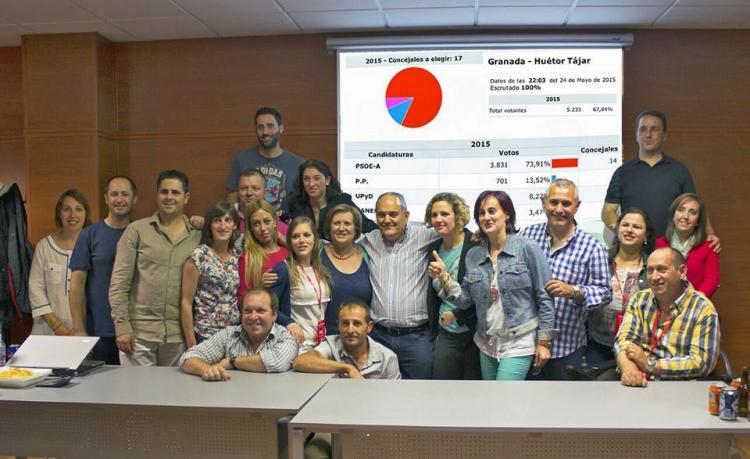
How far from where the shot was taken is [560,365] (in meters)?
3.27

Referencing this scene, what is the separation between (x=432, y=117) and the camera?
5082mm

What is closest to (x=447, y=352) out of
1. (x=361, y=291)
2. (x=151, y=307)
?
(x=361, y=291)

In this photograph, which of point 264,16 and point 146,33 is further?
point 146,33

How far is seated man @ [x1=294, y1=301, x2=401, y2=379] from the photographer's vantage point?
2889 millimetres

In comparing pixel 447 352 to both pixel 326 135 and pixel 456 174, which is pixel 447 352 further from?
pixel 326 135

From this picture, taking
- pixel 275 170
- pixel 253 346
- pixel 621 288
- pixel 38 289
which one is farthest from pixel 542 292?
pixel 38 289

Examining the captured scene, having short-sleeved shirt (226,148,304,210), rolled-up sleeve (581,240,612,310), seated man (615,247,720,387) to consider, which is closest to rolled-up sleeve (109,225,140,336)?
short-sleeved shirt (226,148,304,210)

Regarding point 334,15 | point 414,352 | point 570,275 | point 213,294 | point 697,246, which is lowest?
point 414,352

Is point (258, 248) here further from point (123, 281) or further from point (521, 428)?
point (521, 428)

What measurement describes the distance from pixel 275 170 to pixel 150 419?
8.37 ft

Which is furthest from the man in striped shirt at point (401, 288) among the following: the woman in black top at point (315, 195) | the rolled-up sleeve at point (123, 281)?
the rolled-up sleeve at point (123, 281)

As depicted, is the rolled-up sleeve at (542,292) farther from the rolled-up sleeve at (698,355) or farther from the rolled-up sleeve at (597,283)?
the rolled-up sleeve at (698,355)

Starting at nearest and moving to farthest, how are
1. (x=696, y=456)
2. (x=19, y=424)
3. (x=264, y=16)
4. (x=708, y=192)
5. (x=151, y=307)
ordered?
1. (x=696, y=456)
2. (x=19, y=424)
3. (x=151, y=307)
4. (x=264, y=16)
5. (x=708, y=192)

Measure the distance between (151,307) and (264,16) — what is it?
2.33 metres
